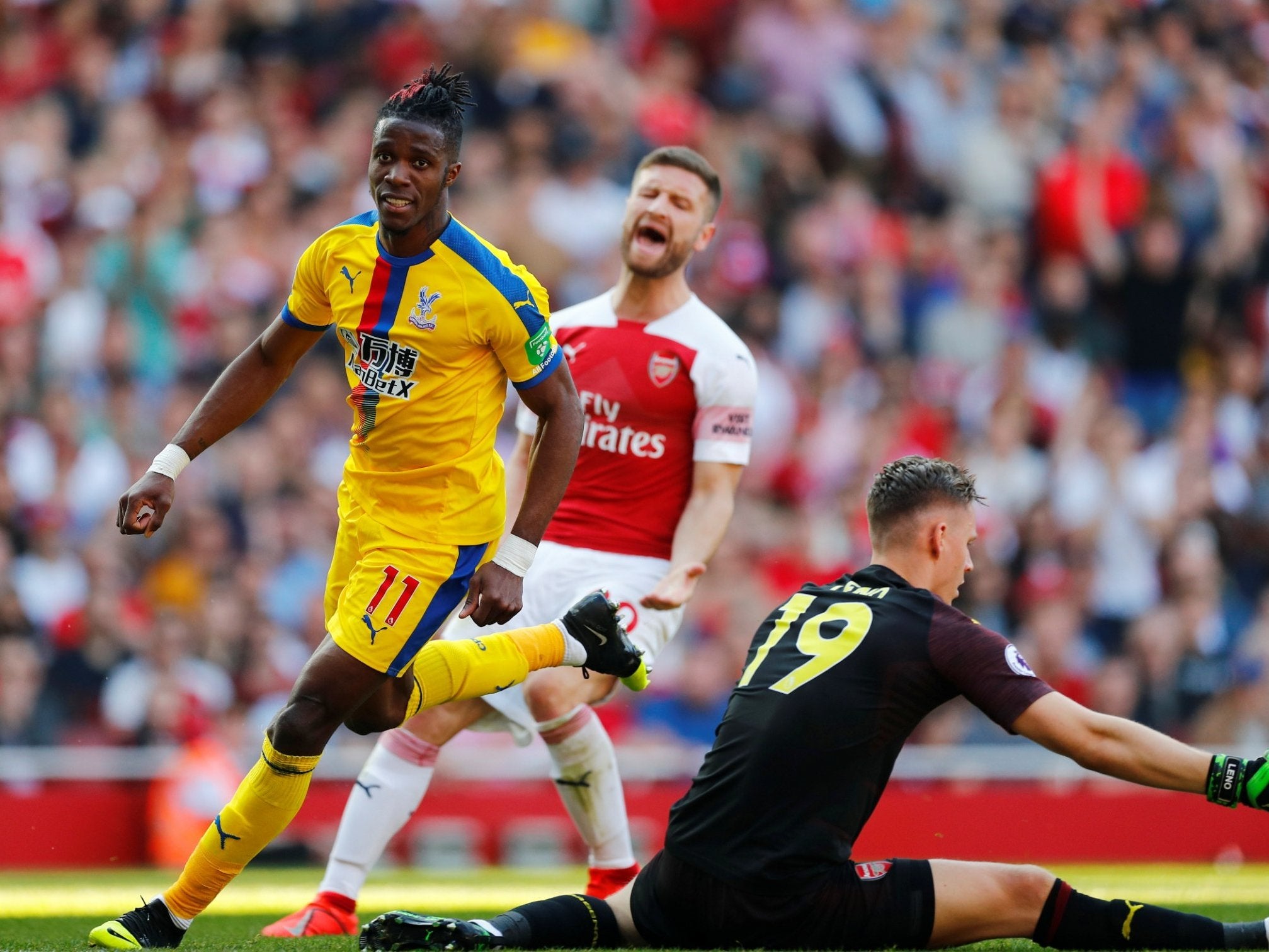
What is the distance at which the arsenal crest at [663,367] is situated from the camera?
7.03 metres

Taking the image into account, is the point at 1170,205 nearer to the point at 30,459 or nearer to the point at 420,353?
the point at 30,459

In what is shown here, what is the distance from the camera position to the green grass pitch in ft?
18.9

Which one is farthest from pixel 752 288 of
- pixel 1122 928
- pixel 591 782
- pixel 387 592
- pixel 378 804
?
pixel 1122 928

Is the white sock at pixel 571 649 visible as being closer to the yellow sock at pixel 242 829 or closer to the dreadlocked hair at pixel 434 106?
the yellow sock at pixel 242 829

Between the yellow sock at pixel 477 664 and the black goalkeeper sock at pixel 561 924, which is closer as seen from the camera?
the black goalkeeper sock at pixel 561 924

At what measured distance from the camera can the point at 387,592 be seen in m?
5.42

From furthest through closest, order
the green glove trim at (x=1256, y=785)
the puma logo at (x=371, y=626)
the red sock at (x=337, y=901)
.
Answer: the red sock at (x=337, y=901), the puma logo at (x=371, y=626), the green glove trim at (x=1256, y=785)

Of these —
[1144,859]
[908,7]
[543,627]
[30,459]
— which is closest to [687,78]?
[908,7]

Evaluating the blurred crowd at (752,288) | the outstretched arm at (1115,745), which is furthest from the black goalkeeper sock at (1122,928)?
the blurred crowd at (752,288)

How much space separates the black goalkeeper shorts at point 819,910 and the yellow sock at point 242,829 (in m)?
1.21

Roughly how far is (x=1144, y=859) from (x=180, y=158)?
866 cm

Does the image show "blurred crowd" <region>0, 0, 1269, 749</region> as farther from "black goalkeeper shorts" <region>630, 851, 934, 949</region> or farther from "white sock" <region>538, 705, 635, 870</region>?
"black goalkeeper shorts" <region>630, 851, 934, 949</region>

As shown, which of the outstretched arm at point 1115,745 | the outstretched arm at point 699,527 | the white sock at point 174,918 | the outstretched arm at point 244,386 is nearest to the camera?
the outstretched arm at point 1115,745

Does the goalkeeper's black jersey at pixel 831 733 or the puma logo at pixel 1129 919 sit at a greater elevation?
the goalkeeper's black jersey at pixel 831 733
